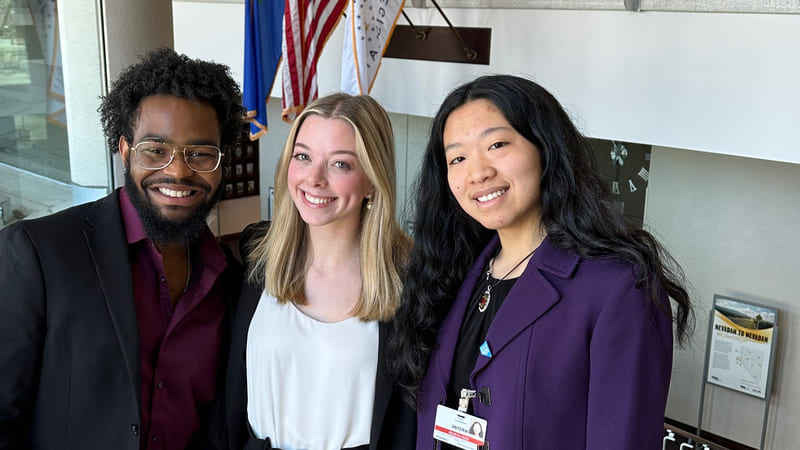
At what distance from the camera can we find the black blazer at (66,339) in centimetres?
205

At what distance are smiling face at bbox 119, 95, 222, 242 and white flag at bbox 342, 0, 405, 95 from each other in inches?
98.4

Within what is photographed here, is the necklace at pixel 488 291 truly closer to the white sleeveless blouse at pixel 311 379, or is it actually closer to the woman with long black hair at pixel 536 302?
the woman with long black hair at pixel 536 302

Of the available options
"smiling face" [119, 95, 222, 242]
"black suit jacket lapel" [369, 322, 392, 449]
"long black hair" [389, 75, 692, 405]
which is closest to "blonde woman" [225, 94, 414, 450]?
"black suit jacket lapel" [369, 322, 392, 449]

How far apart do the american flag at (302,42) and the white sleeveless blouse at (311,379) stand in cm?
281

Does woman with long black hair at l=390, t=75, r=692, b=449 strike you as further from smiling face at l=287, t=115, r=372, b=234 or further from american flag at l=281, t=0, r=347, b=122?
american flag at l=281, t=0, r=347, b=122

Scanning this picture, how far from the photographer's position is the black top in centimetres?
197

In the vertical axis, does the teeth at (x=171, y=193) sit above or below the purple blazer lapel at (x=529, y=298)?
above

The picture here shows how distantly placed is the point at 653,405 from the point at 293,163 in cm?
141

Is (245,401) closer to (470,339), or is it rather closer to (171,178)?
(171,178)

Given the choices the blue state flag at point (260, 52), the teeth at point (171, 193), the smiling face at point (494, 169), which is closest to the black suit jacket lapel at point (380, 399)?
the smiling face at point (494, 169)

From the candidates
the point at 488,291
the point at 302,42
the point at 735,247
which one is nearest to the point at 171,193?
the point at 488,291

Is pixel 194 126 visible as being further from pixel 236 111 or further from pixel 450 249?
pixel 450 249

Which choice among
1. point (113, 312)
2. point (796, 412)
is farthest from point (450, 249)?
point (796, 412)

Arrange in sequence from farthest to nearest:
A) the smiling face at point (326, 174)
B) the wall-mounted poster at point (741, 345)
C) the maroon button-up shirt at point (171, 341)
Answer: the wall-mounted poster at point (741, 345)
the smiling face at point (326, 174)
the maroon button-up shirt at point (171, 341)
